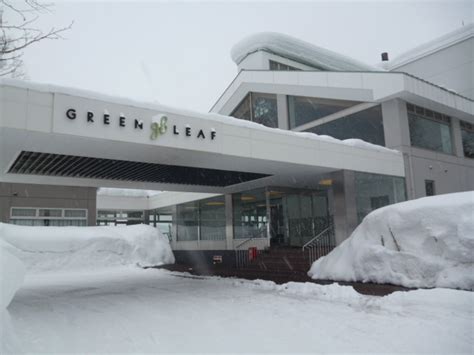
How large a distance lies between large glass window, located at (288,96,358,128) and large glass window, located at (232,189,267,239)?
5510mm

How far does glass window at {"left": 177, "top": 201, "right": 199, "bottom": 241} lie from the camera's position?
1110 inches

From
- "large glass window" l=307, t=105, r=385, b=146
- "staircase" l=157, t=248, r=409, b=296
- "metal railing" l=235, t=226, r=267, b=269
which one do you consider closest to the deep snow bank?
"staircase" l=157, t=248, r=409, b=296

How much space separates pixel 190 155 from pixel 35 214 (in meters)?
15.2

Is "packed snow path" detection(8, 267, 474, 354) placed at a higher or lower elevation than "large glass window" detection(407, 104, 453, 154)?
lower

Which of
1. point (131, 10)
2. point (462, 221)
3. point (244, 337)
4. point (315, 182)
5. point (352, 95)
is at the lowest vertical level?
point (244, 337)

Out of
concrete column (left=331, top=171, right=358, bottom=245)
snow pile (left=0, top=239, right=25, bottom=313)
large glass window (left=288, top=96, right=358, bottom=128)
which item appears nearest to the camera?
snow pile (left=0, top=239, right=25, bottom=313)

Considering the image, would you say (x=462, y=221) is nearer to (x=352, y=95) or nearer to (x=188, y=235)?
(x=352, y=95)

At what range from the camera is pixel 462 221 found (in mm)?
9250

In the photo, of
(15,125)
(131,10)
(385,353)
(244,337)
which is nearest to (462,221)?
(385,353)

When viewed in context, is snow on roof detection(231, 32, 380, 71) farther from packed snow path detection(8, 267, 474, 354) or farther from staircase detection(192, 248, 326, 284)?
packed snow path detection(8, 267, 474, 354)

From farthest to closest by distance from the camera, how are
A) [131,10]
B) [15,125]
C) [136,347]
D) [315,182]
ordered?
[315,182] → [131,10] → [15,125] → [136,347]

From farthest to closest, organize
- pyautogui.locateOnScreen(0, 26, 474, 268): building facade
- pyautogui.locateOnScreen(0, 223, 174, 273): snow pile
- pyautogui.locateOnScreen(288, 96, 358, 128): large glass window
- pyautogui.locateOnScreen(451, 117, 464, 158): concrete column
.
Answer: pyautogui.locateOnScreen(451, 117, 464, 158): concrete column → pyautogui.locateOnScreen(288, 96, 358, 128): large glass window → pyautogui.locateOnScreen(0, 223, 174, 273): snow pile → pyautogui.locateOnScreen(0, 26, 474, 268): building facade

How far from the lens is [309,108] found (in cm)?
2238

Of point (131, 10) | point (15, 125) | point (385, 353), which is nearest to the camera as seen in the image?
point (385, 353)
